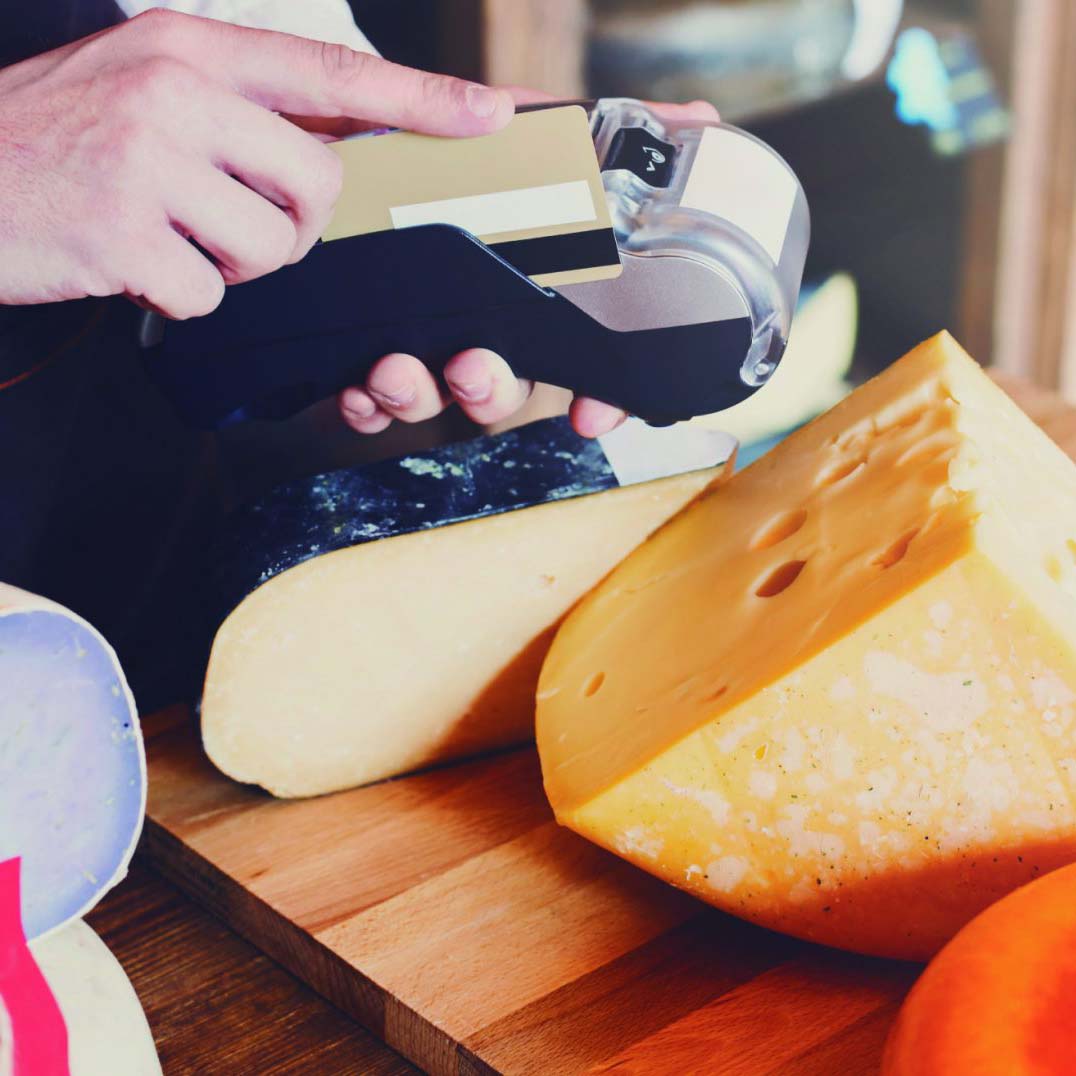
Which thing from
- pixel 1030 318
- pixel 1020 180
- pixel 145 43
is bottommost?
pixel 1030 318

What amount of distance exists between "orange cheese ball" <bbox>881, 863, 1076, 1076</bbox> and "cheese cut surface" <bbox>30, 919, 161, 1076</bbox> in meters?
0.40

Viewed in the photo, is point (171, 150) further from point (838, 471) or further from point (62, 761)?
point (838, 471)

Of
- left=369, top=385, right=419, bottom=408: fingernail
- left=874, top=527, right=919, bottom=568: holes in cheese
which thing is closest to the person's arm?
left=369, top=385, right=419, bottom=408: fingernail

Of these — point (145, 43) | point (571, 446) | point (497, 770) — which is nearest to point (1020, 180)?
point (571, 446)

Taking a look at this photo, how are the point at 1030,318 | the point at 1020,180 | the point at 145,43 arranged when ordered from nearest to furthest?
the point at 145,43, the point at 1020,180, the point at 1030,318

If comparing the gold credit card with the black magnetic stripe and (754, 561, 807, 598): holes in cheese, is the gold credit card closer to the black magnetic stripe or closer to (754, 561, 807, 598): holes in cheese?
the black magnetic stripe

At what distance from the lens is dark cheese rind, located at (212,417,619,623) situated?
985mm

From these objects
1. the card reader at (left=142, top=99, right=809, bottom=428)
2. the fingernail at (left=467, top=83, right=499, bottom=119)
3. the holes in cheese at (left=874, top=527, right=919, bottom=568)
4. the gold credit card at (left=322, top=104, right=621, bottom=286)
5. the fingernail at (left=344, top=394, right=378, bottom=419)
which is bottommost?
the fingernail at (left=344, top=394, right=378, bottom=419)

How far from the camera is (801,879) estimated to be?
797 mm

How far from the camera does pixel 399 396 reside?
95 cm

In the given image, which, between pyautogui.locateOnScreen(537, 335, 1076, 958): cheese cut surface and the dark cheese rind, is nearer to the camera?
pyautogui.locateOnScreen(537, 335, 1076, 958): cheese cut surface

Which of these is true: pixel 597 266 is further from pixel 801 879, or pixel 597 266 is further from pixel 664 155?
pixel 801 879

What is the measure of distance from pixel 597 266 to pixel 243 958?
541mm

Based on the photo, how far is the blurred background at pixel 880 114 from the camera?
6.18 feet
